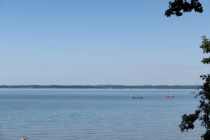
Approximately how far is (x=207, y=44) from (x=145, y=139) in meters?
41.0

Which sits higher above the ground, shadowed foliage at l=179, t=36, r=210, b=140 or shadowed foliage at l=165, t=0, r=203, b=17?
shadowed foliage at l=165, t=0, r=203, b=17

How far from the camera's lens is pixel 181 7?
12.8 m

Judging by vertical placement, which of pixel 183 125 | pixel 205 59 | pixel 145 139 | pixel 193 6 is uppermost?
pixel 193 6

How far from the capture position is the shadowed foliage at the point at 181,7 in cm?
1266

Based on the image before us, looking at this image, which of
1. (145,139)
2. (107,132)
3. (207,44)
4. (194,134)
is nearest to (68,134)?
(107,132)

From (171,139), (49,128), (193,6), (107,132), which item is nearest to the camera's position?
(193,6)

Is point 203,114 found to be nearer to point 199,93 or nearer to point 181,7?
point 199,93

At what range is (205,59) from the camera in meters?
15.5

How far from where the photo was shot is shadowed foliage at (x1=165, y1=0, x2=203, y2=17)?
41.5 ft

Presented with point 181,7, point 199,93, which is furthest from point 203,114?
point 181,7

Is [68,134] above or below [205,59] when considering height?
below

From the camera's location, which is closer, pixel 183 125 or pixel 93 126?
pixel 183 125

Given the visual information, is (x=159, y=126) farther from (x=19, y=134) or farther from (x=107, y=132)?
(x=19, y=134)

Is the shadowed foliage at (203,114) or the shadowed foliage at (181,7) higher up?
the shadowed foliage at (181,7)
